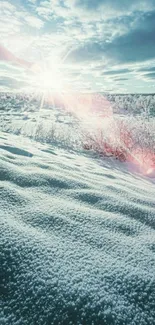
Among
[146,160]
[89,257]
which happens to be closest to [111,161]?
[146,160]

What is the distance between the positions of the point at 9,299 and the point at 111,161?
4382 millimetres

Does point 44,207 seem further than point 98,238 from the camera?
Yes

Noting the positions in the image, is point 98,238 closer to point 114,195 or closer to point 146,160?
point 114,195

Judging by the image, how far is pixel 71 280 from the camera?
0.91 meters

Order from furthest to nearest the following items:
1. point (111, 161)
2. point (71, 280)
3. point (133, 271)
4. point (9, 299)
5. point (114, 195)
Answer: point (111, 161)
point (114, 195)
point (133, 271)
point (71, 280)
point (9, 299)

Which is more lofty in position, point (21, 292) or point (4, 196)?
point (4, 196)

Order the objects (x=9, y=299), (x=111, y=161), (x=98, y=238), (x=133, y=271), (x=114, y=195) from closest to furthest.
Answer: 1. (x=9, y=299)
2. (x=133, y=271)
3. (x=98, y=238)
4. (x=114, y=195)
5. (x=111, y=161)

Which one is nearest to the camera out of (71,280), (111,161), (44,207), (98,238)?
(71,280)

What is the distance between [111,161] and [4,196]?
3769 millimetres

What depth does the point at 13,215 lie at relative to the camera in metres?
1.27

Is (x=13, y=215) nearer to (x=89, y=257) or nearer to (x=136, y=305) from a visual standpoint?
(x=89, y=257)

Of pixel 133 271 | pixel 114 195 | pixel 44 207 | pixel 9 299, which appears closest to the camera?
pixel 9 299

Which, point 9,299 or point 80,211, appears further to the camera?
point 80,211

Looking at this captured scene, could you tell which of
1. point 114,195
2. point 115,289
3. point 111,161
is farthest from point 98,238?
point 111,161
